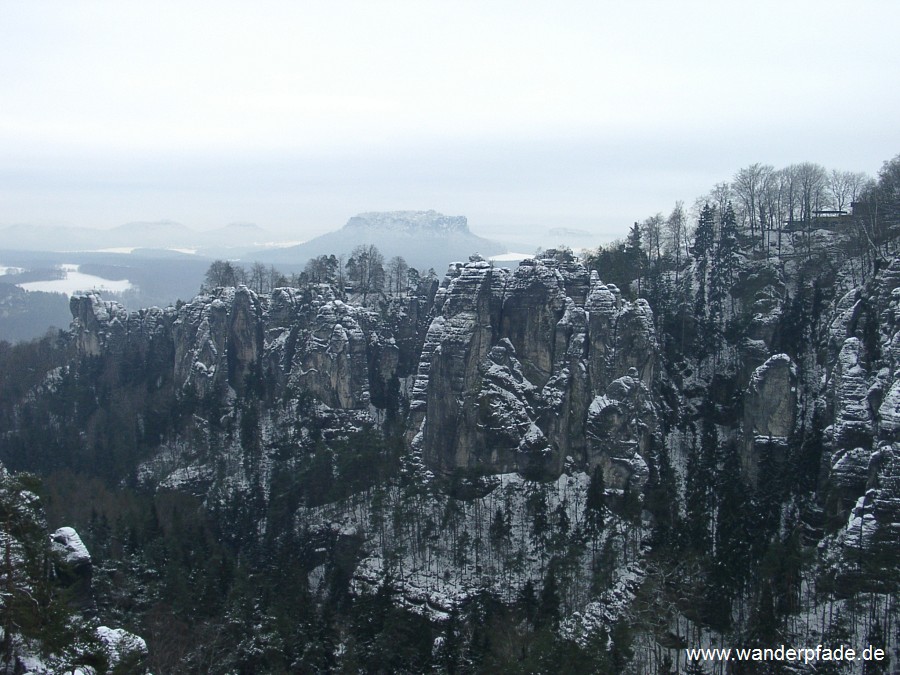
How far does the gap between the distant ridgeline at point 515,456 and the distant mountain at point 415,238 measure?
61964 mm

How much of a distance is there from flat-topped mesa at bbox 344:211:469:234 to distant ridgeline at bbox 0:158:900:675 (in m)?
76.0

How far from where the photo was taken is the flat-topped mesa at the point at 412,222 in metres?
149

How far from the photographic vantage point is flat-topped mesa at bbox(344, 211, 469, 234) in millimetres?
148750

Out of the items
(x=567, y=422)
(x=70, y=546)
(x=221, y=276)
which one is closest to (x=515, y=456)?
(x=567, y=422)

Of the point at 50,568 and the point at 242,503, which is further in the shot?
the point at 242,503

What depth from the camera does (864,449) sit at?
37250 millimetres

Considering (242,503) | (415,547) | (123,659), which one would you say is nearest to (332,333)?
(242,503)

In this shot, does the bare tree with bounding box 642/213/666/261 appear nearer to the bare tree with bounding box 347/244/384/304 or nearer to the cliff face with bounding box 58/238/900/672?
the cliff face with bounding box 58/238/900/672

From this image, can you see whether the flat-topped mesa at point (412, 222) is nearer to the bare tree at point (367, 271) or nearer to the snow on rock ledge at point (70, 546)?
the bare tree at point (367, 271)

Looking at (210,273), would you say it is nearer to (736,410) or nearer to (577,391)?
(577,391)

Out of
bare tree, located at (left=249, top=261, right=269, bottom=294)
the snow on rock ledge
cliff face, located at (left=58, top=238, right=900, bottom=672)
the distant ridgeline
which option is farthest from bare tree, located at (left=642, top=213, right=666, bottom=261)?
the snow on rock ledge

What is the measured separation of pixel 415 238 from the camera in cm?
14762

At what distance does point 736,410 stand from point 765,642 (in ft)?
73.2

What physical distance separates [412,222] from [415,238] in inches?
266
